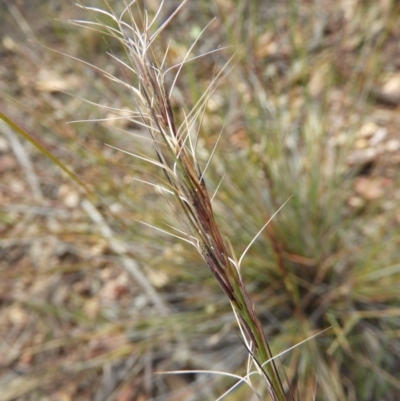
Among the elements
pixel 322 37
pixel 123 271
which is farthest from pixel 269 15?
pixel 123 271

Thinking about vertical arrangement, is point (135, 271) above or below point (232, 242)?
below

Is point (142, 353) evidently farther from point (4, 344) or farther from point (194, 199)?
A: point (194, 199)

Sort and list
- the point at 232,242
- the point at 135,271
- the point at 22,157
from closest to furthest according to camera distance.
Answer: the point at 232,242 → the point at 135,271 → the point at 22,157

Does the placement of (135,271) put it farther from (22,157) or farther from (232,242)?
(22,157)

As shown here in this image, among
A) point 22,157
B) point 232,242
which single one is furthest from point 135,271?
point 22,157

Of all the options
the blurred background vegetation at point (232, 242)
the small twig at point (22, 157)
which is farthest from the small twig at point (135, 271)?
the small twig at point (22, 157)

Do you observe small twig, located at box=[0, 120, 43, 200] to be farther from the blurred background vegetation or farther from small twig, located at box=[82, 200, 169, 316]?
small twig, located at box=[82, 200, 169, 316]

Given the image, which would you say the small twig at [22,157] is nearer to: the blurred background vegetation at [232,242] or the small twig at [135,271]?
the blurred background vegetation at [232,242]

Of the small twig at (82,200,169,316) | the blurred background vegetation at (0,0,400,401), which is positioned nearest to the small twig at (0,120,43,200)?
the blurred background vegetation at (0,0,400,401)
